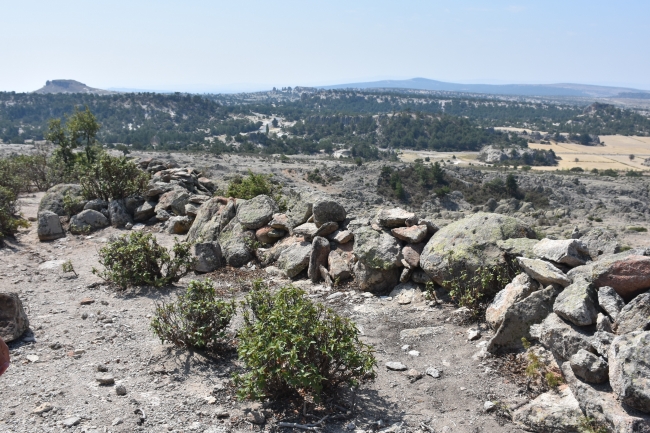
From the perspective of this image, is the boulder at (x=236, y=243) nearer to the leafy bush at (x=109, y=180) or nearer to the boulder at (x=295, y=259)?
the boulder at (x=295, y=259)

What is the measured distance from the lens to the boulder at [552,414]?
4445 mm

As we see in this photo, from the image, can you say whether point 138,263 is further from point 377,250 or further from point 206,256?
point 377,250

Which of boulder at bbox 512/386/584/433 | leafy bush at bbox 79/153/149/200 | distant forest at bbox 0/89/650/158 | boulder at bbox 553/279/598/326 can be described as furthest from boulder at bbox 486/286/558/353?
distant forest at bbox 0/89/650/158

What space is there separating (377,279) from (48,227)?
360 inches

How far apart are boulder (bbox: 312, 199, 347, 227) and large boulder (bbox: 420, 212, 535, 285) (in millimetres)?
2393

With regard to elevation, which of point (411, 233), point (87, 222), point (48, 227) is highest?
point (411, 233)

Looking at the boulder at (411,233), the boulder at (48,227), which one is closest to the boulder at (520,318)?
the boulder at (411,233)

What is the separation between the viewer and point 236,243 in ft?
35.8

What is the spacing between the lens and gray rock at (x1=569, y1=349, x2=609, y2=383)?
4.55 m

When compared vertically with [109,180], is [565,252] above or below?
above

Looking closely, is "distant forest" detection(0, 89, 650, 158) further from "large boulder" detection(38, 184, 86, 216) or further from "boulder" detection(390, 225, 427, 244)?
"boulder" detection(390, 225, 427, 244)

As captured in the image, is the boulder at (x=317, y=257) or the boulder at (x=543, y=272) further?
the boulder at (x=317, y=257)

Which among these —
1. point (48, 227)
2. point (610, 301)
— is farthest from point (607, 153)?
point (610, 301)

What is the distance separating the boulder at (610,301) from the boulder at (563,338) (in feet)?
1.10
